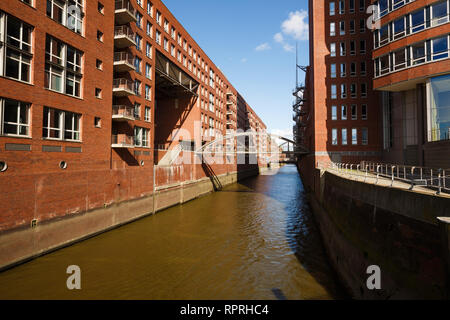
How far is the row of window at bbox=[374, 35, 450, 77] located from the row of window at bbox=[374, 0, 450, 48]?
3.63 ft

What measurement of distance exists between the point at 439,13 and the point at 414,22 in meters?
1.57

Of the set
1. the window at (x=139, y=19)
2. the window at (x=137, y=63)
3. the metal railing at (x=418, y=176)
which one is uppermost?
the window at (x=139, y=19)

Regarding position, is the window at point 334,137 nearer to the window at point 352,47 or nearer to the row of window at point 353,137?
the row of window at point 353,137

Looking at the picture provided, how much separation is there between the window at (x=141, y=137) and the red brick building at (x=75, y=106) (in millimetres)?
99

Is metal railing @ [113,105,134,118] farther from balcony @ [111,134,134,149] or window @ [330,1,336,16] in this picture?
window @ [330,1,336,16]

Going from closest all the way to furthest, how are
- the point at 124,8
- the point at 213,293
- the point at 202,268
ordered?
the point at 213,293
the point at 202,268
the point at 124,8

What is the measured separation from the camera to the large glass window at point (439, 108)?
15898 mm

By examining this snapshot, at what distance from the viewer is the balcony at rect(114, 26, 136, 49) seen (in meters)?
19.1

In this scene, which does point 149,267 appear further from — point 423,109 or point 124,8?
point 423,109

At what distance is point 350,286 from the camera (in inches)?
338

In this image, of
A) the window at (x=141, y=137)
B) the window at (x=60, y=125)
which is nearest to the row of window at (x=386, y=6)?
the window at (x=141, y=137)

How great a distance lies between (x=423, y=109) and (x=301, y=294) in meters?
18.0

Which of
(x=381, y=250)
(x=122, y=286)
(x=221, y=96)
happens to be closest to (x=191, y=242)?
(x=122, y=286)

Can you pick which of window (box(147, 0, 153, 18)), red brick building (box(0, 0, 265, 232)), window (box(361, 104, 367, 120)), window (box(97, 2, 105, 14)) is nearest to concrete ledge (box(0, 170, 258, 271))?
red brick building (box(0, 0, 265, 232))
